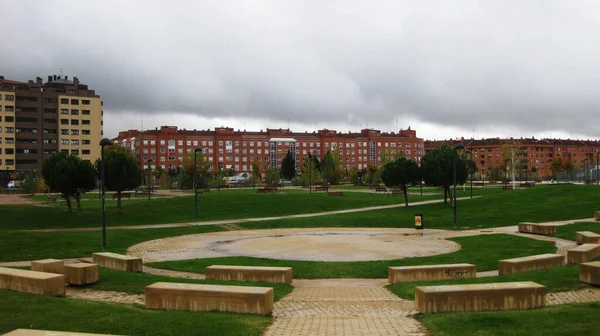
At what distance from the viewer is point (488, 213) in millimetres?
40531

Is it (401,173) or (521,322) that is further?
(401,173)

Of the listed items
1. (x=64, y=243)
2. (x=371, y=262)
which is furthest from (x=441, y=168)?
(x=64, y=243)

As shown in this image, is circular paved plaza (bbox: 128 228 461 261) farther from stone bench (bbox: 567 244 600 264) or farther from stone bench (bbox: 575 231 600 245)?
stone bench (bbox: 575 231 600 245)

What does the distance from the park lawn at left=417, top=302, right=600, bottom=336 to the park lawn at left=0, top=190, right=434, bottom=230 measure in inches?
1244

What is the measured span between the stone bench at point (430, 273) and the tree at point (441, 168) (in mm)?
32069

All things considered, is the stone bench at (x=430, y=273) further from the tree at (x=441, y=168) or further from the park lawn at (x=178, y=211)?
the tree at (x=441, y=168)

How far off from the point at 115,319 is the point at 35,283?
448 cm

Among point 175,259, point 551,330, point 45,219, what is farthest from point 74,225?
point 551,330

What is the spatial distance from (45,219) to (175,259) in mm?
22408

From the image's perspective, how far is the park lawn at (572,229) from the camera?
1068 inches

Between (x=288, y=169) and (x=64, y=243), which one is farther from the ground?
(x=288, y=169)

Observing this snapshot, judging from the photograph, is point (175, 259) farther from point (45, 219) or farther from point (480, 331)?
point (45, 219)

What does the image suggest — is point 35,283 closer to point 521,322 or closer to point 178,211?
point 521,322

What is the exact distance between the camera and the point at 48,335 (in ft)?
23.8
